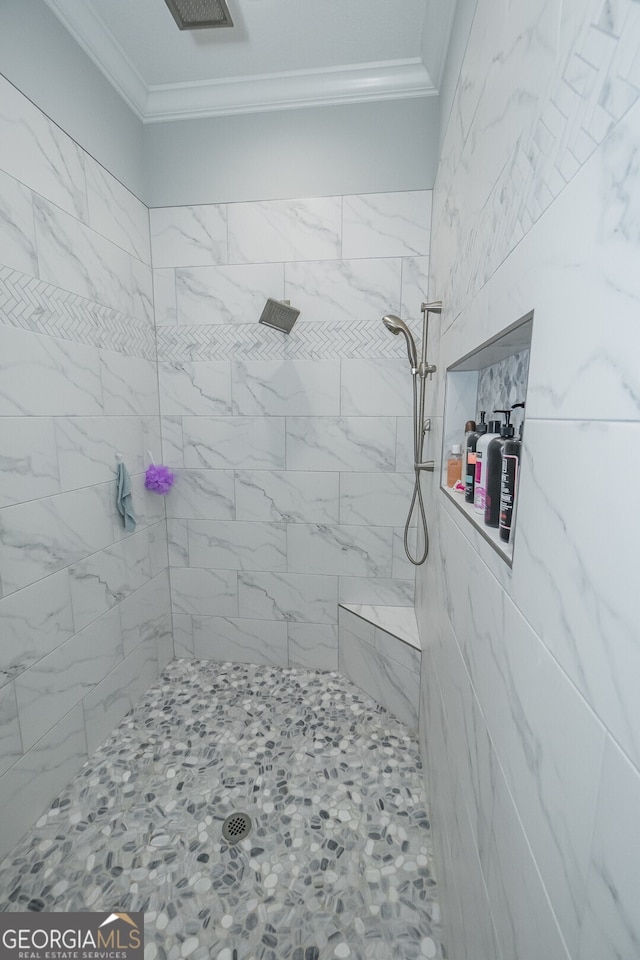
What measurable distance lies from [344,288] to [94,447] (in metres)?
1.32

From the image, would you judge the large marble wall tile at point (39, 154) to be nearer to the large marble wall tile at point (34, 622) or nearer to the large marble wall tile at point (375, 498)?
the large marble wall tile at point (34, 622)

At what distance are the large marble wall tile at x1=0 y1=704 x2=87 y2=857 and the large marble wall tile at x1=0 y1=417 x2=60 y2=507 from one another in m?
0.86

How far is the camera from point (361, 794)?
4.78ft

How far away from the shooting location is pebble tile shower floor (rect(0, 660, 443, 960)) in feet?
3.56

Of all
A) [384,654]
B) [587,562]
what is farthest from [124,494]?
[587,562]

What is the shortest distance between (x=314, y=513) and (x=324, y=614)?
1.83 feet

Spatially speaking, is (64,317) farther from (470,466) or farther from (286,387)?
(470,466)

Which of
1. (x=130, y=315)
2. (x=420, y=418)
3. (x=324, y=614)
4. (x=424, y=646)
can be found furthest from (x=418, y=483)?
(x=130, y=315)

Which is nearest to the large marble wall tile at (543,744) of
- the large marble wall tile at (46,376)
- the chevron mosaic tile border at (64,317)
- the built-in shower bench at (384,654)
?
the built-in shower bench at (384,654)

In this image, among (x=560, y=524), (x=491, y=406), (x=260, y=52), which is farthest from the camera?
(x=260, y=52)

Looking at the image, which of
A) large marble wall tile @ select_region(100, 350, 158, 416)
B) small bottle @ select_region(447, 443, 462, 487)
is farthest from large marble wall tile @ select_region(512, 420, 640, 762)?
large marble wall tile @ select_region(100, 350, 158, 416)

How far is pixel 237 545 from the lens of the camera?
2102mm

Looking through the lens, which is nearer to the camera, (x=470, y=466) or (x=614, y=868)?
(x=614, y=868)

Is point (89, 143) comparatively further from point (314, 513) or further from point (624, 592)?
point (624, 592)
